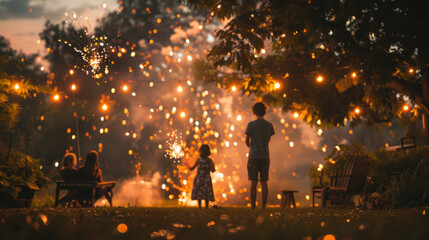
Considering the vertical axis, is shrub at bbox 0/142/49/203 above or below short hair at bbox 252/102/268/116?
below

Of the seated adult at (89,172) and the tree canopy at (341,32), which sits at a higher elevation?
the tree canopy at (341,32)

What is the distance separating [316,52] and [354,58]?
189 inches

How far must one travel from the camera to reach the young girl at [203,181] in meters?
9.45

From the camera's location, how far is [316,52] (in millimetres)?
13844

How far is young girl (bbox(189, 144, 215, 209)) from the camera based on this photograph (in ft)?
31.0

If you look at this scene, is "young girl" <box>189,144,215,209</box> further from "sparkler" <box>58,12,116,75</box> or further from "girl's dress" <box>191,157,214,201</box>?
"sparkler" <box>58,12,116,75</box>

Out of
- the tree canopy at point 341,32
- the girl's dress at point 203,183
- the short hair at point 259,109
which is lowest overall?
the girl's dress at point 203,183

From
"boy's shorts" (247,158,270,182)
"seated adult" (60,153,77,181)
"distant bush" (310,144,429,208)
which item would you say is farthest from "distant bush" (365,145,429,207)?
"seated adult" (60,153,77,181)

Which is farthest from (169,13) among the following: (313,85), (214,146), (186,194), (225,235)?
(225,235)

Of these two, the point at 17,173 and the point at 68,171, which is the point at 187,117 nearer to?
the point at 68,171

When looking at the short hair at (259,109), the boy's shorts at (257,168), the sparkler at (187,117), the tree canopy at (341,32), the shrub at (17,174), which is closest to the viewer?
the tree canopy at (341,32)

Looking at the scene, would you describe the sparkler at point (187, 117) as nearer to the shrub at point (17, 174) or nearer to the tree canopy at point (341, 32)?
the tree canopy at point (341, 32)

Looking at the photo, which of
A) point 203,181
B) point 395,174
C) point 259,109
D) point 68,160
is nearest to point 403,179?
point 395,174

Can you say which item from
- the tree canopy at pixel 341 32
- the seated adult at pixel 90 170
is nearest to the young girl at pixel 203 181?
the tree canopy at pixel 341 32
